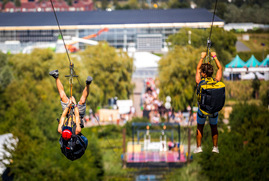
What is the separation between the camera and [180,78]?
47.3 meters

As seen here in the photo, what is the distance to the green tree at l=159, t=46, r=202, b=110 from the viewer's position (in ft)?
151

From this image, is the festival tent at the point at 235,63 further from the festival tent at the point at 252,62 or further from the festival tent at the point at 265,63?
the festival tent at the point at 265,63

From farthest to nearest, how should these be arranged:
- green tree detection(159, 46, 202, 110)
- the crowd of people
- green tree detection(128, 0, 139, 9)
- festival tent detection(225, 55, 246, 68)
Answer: green tree detection(128, 0, 139, 9) → festival tent detection(225, 55, 246, 68) → green tree detection(159, 46, 202, 110) → the crowd of people

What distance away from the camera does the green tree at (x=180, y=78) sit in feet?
151

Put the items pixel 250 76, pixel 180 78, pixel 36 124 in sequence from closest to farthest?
1. pixel 36 124
2. pixel 180 78
3. pixel 250 76

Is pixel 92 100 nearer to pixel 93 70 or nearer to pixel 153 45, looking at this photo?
pixel 93 70

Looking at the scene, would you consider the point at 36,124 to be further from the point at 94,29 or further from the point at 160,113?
the point at 94,29

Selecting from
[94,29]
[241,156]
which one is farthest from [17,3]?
[241,156]

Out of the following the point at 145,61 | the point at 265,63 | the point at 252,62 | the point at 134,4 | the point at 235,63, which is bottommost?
the point at 134,4

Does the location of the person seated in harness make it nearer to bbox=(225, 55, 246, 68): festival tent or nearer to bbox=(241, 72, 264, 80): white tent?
bbox=(225, 55, 246, 68): festival tent

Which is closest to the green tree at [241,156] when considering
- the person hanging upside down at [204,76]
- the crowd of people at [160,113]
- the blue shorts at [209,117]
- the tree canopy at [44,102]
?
the tree canopy at [44,102]

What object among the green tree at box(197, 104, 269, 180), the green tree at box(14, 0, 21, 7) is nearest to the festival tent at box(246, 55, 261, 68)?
the green tree at box(197, 104, 269, 180)

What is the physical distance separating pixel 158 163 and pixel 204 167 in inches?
202

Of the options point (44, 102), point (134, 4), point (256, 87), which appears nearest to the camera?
point (44, 102)
